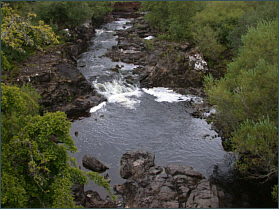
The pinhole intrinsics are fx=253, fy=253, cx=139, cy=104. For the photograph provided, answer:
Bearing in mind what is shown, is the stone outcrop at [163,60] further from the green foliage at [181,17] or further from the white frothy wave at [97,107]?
the white frothy wave at [97,107]

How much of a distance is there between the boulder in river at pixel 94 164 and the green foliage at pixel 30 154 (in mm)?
9590

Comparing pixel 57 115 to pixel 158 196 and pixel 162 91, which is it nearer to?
pixel 158 196

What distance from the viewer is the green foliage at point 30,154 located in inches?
496

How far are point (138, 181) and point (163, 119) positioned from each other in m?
12.2

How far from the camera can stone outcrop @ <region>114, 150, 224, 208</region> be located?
63.2 feet

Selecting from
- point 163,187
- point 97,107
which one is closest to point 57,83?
point 97,107

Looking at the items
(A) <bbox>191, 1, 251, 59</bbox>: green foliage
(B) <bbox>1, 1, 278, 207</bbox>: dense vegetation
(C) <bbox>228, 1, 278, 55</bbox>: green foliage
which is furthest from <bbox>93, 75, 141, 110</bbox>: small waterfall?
→ (C) <bbox>228, 1, 278, 55</bbox>: green foliage

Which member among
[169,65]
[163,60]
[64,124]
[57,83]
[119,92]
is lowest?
[119,92]

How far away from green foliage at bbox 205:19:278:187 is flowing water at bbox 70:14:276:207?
347 centimetres

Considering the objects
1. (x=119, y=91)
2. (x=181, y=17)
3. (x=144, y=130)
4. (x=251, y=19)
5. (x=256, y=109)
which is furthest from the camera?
(x=181, y=17)

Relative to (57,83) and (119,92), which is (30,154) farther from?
(119,92)

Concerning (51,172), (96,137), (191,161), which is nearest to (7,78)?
(96,137)

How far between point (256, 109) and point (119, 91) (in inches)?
906

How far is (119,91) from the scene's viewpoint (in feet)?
132
